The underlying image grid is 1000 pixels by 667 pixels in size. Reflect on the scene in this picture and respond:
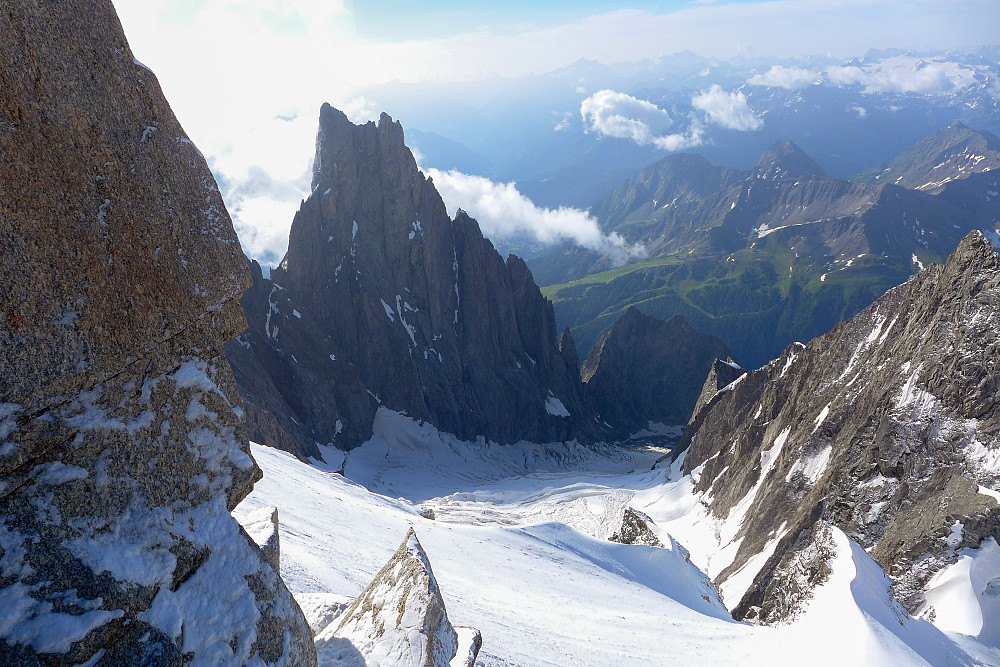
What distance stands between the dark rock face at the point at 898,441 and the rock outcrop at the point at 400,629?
2060cm

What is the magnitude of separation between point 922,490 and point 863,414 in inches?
421

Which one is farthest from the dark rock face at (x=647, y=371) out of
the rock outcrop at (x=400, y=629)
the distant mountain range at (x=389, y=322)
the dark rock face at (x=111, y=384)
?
the dark rock face at (x=111, y=384)

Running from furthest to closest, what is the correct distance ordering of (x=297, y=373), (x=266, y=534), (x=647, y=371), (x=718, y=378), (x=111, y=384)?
(x=647, y=371), (x=718, y=378), (x=297, y=373), (x=266, y=534), (x=111, y=384)

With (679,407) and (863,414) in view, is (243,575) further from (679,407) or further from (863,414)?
(679,407)

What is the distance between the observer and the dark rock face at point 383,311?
9912 cm

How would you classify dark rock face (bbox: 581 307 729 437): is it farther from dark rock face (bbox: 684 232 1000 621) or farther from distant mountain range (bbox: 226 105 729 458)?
dark rock face (bbox: 684 232 1000 621)

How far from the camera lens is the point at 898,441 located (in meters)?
36.2

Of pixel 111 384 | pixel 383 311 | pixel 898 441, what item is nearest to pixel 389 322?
pixel 383 311

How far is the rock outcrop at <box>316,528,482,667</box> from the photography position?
12125mm

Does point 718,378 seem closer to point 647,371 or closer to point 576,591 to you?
point 647,371

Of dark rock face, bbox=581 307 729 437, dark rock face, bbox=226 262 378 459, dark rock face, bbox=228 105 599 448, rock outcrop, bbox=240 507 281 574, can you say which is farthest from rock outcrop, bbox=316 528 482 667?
dark rock face, bbox=581 307 729 437

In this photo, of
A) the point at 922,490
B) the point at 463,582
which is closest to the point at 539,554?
the point at 463,582

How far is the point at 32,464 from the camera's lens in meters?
8.33

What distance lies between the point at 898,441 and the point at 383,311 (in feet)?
312
